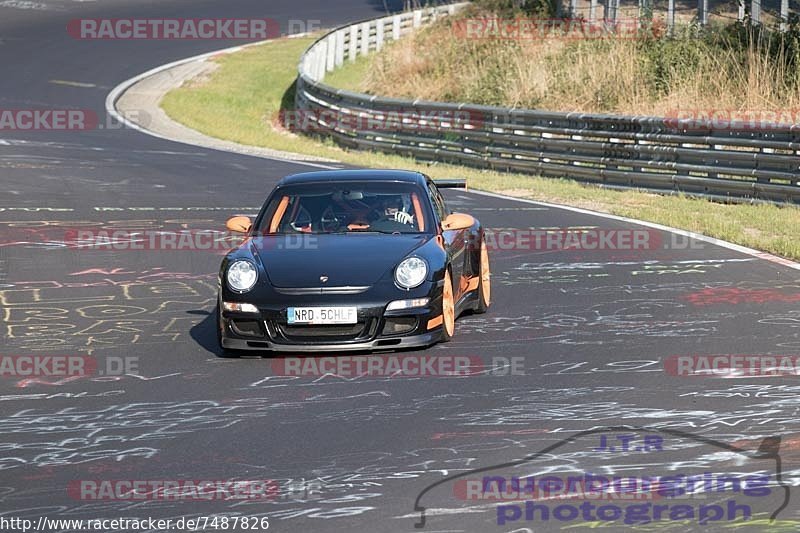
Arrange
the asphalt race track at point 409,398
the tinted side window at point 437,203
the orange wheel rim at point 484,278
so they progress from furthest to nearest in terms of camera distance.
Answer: the orange wheel rim at point 484,278, the tinted side window at point 437,203, the asphalt race track at point 409,398

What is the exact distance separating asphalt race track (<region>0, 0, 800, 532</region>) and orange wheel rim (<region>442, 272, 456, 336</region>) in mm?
151

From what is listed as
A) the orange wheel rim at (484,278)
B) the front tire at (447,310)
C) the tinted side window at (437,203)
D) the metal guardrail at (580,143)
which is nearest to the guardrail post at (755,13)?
the metal guardrail at (580,143)

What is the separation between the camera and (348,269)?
10062 millimetres

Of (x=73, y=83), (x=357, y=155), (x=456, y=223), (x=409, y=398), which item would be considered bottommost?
(x=357, y=155)

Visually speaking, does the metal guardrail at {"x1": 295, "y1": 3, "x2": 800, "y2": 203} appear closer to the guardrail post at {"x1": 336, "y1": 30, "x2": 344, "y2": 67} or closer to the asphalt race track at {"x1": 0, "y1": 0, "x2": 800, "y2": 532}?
the asphalt race track at {"x1": 0, "y1": 0, "x2": 800, "y2": 532}

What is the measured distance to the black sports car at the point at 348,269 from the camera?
979 centimetres

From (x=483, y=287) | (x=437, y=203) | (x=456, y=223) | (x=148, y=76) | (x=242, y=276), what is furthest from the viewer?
(x=148, y=76)

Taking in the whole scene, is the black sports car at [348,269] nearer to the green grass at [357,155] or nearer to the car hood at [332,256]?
the car hood at [332,256]

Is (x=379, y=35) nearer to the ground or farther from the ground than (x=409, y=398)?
nearer to the ground

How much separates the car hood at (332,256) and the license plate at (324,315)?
205mm

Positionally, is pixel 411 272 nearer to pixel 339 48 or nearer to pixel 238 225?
pixel 238 225

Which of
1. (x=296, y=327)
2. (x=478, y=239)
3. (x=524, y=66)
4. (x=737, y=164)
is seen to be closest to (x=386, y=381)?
(x=296, y=327)

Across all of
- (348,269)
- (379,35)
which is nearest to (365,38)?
(379,35)

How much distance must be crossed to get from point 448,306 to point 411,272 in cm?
46
